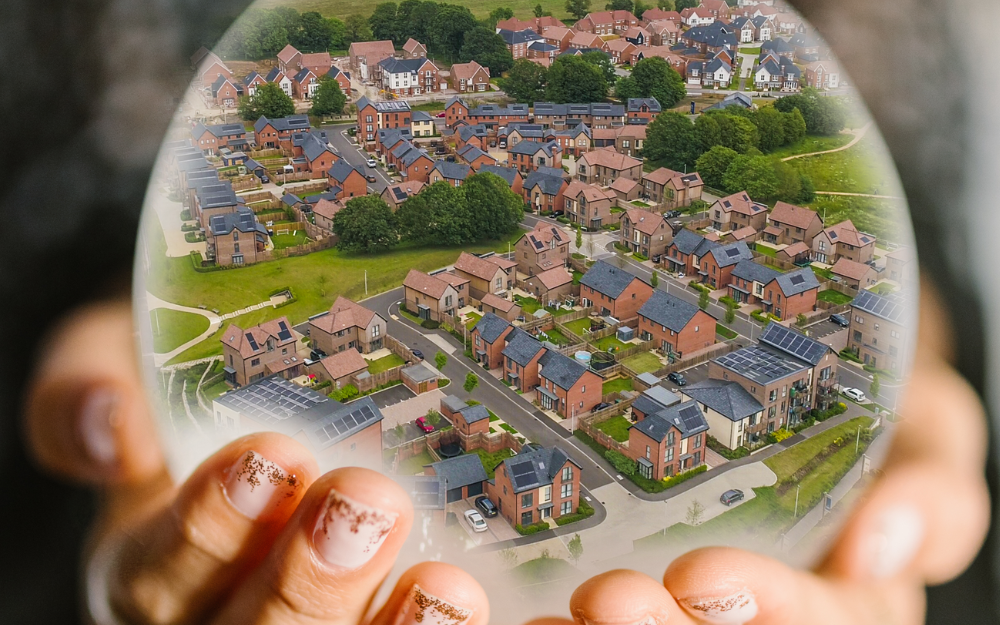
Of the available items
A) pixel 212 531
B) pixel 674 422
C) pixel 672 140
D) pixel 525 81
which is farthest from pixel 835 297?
pixel 212 531

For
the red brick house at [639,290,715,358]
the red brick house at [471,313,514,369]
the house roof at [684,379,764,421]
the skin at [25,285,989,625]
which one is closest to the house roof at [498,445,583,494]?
the house roof at [684,379,764,421]

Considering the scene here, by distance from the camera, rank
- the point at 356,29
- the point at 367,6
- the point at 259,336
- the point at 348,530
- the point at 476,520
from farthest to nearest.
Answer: the point at 356,29 < the point at 259,336 < the point at 367,6 < the point at 476,520 < the point at 348,530

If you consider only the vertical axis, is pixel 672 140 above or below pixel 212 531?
above

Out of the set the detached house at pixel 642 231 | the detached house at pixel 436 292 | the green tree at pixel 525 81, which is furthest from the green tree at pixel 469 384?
the green tree at pixel 525 81

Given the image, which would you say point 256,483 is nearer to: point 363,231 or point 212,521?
point 212,521

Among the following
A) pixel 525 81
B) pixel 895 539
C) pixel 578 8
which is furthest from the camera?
pixel 525 81

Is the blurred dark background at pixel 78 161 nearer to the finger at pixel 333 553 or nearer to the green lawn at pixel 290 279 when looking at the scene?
the green lawn at pixel 290 279

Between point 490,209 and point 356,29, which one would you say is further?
point 490,209
